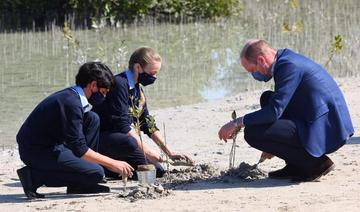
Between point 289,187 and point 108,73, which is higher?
point 108,73

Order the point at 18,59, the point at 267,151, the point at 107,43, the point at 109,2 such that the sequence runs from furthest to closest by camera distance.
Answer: the point at 109,2 → the point at 107,43 → the point at 18,59 → the point at 267,151

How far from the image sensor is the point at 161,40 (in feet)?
62.3

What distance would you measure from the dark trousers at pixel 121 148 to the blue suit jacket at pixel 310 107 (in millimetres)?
1069

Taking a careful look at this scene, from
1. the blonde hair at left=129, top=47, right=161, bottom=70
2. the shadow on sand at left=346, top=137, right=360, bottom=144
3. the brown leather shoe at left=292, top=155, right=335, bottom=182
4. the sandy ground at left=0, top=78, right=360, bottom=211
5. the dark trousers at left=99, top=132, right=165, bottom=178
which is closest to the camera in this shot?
the sandy ground at left=0, top=78, right=360, bottom=211

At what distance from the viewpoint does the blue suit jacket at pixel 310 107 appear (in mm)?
7320

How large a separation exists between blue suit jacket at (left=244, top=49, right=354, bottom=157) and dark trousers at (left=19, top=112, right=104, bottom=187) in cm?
125

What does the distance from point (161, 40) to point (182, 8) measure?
3245mm

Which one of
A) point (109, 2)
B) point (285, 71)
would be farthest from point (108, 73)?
point (109, 2)

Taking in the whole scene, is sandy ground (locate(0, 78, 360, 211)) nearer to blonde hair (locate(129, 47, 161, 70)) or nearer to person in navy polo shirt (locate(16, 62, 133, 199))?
person in navy polo shirt (locate(16, 62, 133, 199))

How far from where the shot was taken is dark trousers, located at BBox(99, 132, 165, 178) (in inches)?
310

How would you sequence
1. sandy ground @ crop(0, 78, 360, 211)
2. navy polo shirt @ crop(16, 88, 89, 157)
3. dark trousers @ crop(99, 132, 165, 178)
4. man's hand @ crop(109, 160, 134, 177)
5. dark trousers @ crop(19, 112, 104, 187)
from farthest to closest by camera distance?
1. dark trousers @ crop(99, 132, 165, 178)
2. dark trousers @ crop(19, 112, 104, 187)
3. man's hand @ crop(109, 160, 134, 177)
4. navy polo shirt @ crop(16, 88, 89, 157)
5. sandy ground @ crop(0, 78, 360, 211)

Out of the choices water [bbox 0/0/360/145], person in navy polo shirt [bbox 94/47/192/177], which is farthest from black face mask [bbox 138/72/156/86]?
water [bbox 0/0/360/145]

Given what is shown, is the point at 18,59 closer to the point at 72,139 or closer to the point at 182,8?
the point at 182,8

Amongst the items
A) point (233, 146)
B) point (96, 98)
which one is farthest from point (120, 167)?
point (233, 146)
